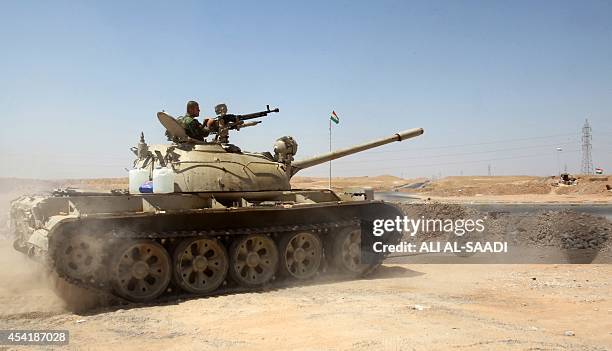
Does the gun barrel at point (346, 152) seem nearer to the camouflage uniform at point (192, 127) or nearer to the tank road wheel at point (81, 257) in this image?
the camouflage uniform at point (192, 127)

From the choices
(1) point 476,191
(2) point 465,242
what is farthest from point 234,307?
(1) point 476,191

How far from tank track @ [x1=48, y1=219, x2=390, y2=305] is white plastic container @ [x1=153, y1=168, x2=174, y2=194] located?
38.6 inches

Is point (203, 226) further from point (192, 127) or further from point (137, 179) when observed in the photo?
point (192, 127)

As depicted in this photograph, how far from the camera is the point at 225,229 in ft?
37.6

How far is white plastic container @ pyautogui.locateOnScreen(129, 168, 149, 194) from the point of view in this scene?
11.9 metres

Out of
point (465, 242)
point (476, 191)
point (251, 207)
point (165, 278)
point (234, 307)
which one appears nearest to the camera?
point (234, 307)

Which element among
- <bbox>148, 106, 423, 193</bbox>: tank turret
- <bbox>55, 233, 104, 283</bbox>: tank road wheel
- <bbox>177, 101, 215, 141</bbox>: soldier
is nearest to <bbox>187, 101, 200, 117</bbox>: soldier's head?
<bbox>177, 101, 215, 141</bbox>: soldier

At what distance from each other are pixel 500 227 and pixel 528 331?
1258 centimetres

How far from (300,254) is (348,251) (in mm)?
1382

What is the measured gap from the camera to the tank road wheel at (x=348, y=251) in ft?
43.5

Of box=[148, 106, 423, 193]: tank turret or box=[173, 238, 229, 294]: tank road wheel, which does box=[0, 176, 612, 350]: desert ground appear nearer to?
box=[173, 238, 229, 294]: tank road wheel

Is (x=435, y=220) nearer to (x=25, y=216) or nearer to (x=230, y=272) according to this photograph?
(x=230, y=272)

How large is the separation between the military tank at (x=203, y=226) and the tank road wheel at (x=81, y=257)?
0.02 metres

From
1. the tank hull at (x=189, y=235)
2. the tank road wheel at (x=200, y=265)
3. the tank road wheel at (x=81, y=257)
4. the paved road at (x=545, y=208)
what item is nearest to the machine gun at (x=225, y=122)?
the tank hull at (x=189, y=235)
